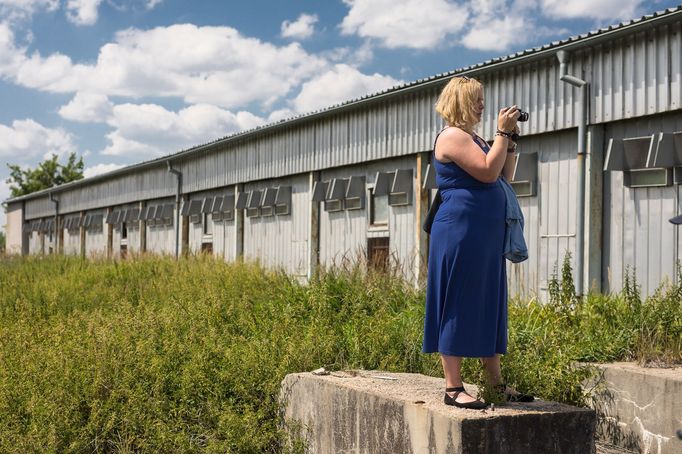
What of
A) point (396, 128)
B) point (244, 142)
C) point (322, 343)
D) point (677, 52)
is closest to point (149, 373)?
point (322, 343)

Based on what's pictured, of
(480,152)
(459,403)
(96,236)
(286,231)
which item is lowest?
(459,403)

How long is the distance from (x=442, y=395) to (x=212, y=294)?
18.7 ft

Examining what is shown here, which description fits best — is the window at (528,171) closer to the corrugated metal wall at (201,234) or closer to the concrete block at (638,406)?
the concrete block at (638,406)

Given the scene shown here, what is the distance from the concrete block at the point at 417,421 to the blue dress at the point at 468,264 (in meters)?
0.41

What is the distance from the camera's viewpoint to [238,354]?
7668mm

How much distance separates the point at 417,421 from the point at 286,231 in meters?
15.9

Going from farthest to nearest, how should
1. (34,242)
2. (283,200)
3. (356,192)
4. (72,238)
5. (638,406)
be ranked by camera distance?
→ (34,242)
(72,238)
(283,200)
(356,192)
(638,406)

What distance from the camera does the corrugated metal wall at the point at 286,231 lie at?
65.7 feet

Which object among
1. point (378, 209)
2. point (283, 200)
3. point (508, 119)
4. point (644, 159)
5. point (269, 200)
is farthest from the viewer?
point (269, 200)

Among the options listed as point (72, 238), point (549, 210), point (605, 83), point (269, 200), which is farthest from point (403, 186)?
point (72, 238)

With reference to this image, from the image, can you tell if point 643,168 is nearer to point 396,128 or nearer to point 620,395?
point 620,395

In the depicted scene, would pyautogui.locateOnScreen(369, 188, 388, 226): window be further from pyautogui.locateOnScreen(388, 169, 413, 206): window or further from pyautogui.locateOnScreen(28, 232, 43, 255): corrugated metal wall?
pyautogui.locateOnScreen(28, 232, 43, 255): corrugated metal wall

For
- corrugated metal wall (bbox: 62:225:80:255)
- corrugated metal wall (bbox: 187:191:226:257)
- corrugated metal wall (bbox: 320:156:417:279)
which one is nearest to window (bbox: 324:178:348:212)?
corrugated metal wall (bbox: 320:156:417:279)

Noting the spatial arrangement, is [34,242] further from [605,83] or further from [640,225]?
[640,225]
